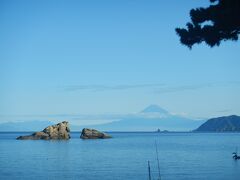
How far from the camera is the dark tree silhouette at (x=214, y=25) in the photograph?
23.0 metres

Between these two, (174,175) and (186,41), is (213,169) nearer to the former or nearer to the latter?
(174,175)

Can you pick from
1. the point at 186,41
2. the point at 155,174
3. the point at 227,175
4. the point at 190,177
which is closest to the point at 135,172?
the point at 155,174

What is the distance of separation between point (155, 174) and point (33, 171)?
2040 cm

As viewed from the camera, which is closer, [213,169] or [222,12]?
[222,12]

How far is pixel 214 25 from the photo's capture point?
943 inches

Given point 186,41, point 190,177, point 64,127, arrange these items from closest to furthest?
point 186,41
point 190,177
point 64,127

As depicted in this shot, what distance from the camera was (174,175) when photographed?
224 ft

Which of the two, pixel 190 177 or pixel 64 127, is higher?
pixel 64 127

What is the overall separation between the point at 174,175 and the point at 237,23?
47.8 metres

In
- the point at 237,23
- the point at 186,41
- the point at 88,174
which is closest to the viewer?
the point at 237,23

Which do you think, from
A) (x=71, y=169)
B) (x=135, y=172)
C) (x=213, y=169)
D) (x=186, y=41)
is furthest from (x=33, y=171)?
(x=186, y=41)

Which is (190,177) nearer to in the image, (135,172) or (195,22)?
(135,172)

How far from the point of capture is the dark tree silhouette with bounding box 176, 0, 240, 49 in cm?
2297

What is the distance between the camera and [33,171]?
75.1 m
